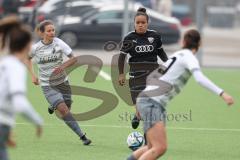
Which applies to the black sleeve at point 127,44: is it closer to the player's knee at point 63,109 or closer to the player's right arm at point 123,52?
the player's right arm at point 123,52

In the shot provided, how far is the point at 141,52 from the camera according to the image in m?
13.1

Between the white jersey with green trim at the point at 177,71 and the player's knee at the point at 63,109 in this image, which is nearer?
the white jersey with green trim at the point at 177,71

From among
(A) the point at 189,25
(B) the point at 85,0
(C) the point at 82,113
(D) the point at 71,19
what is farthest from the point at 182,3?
(C) the point at 82,113

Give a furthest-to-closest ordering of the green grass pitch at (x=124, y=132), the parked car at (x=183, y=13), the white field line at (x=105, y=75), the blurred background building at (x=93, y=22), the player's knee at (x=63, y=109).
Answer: the parked car at (x=183, y=13) < the blurred background building at (x=93, y=22) < the white field line at (x=105, y=75) < the player's knee at (x=63, y=109) < the green grass pitch at (x=124, y=132)

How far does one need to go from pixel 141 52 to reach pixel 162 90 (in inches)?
120

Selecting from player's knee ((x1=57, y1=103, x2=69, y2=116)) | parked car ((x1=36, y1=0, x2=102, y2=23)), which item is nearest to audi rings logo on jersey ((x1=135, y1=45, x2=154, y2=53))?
player's knee ((x1=57, y1=103, x2=69, y2=116))

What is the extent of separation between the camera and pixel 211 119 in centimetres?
1717

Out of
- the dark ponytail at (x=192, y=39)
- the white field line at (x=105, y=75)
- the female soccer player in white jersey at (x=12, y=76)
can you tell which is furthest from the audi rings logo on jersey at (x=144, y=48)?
the white field line at (x=105, y=75)

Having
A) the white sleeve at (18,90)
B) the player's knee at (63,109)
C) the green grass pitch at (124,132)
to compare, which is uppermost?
the white sleeve at (18,90)

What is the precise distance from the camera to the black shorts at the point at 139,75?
43.5ft

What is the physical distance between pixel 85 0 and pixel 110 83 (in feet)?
49.3

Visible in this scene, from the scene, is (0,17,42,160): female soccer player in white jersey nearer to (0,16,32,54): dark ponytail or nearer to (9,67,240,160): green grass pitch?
(0,16,32,54): dark ponytail

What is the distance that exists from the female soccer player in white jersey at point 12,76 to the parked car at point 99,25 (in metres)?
24.1

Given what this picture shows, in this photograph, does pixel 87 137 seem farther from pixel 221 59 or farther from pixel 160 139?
pixel 221 59
